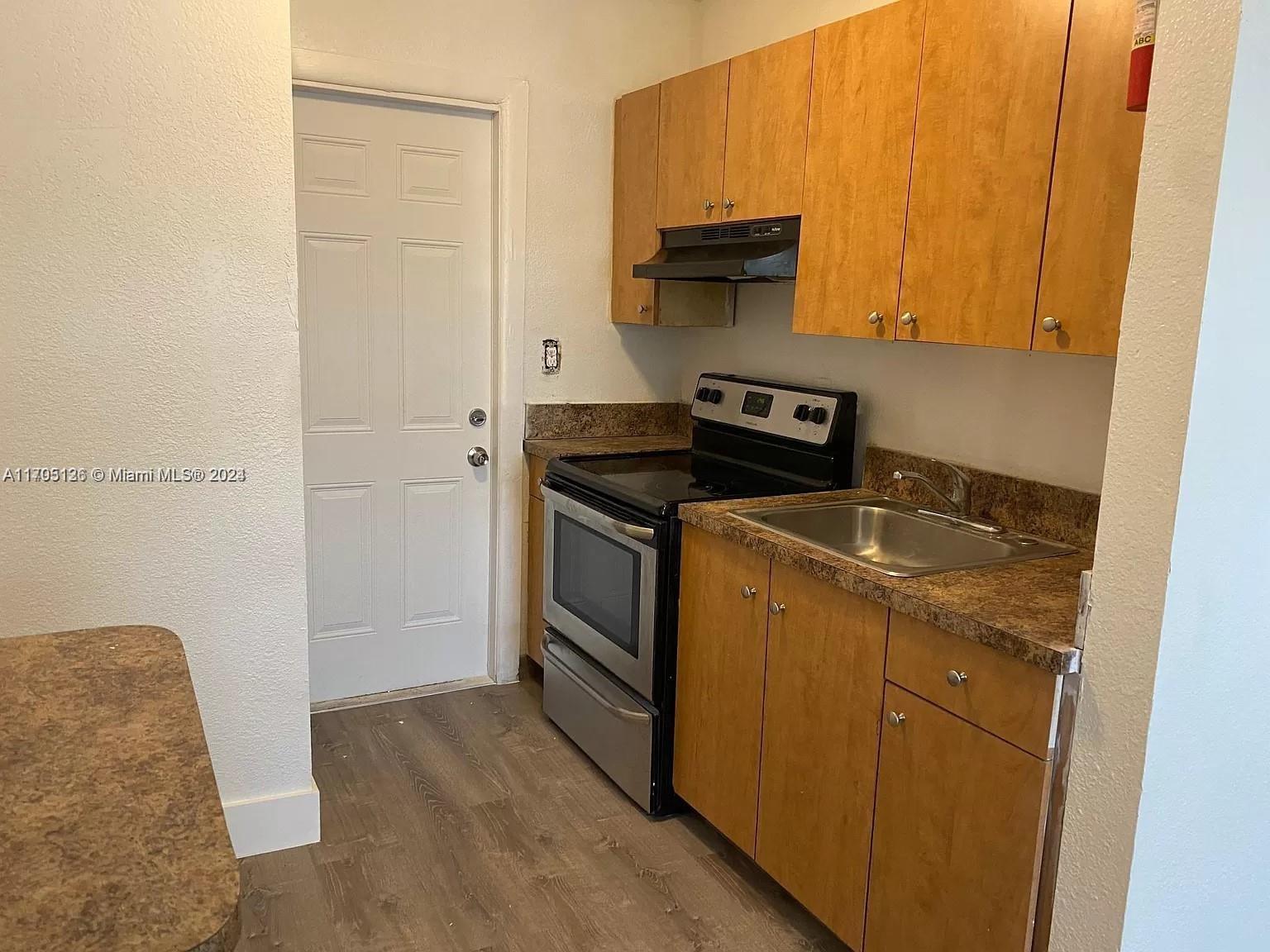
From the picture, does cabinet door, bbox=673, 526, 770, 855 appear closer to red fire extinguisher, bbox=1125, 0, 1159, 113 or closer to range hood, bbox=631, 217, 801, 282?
range hood, bbox=631, 217, 801, 282

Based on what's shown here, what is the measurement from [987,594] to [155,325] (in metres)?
1.84

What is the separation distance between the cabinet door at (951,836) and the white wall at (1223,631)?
19cm

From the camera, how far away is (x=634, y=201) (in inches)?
130

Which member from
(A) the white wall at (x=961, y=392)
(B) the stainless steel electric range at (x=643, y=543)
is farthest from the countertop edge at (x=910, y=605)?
(A) the white wall at (x=961, y=392)

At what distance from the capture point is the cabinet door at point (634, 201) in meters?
3.19

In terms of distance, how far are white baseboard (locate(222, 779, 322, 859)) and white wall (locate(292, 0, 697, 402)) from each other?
1.52 metres

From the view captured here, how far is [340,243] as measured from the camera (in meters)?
3.12

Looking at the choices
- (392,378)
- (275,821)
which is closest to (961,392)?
(392,378)

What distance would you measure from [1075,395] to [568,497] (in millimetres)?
1447

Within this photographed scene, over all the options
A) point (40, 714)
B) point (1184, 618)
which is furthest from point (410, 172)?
point (1184, 618)

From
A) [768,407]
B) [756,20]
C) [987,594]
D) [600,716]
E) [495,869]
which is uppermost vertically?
[756,20]

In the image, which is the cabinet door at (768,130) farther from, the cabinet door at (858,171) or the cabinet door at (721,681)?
the cabinet door at (721,681)

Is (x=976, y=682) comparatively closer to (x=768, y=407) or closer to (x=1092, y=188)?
(x=1092, y=188)

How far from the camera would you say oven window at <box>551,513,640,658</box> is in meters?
2.68
